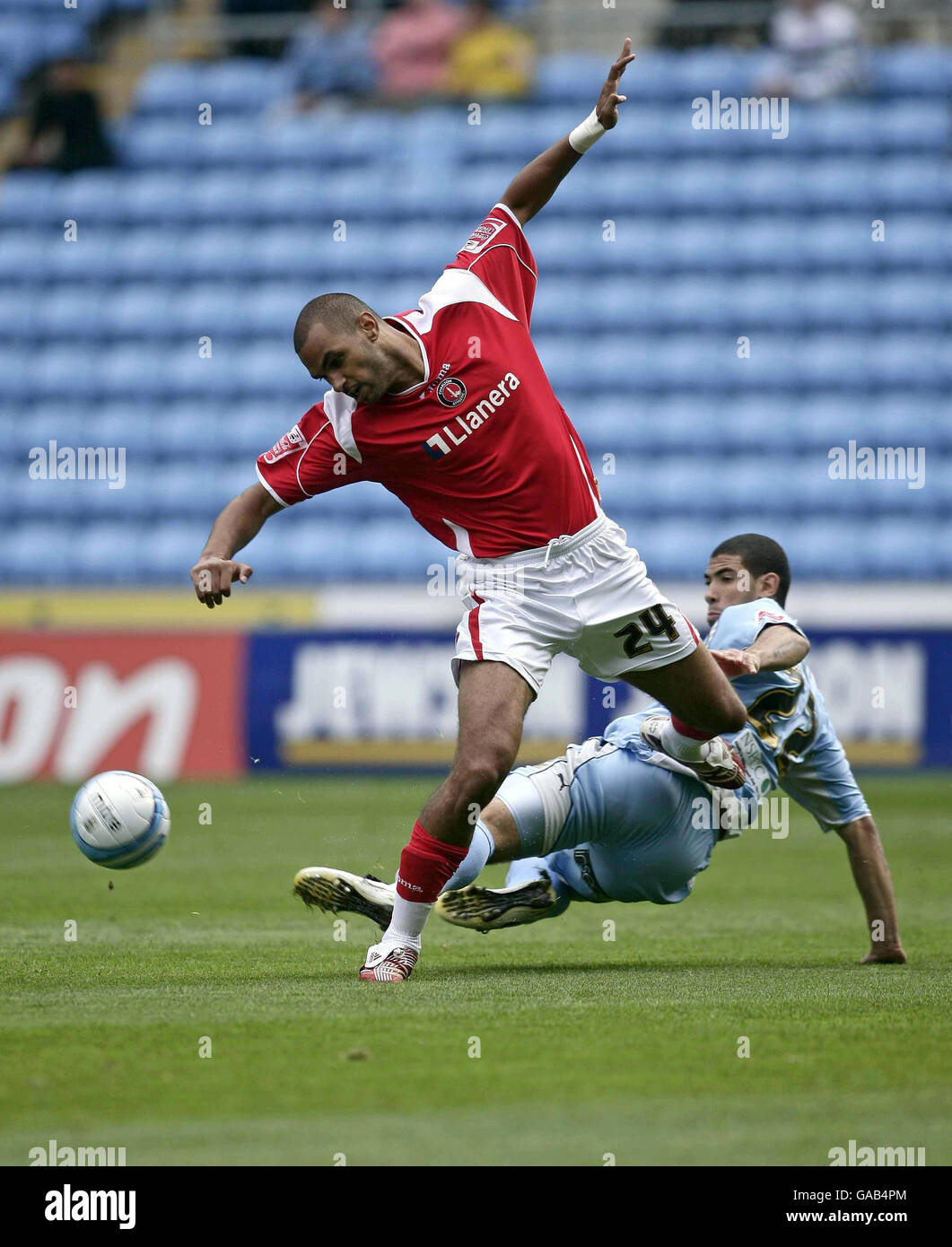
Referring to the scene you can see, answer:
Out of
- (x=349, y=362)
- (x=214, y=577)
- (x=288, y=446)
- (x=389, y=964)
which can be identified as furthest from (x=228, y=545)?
(x=389, y=964)

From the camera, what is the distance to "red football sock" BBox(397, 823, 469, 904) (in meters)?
5.24

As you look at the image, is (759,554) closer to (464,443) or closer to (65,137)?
(464,443)

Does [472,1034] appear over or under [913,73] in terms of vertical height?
under

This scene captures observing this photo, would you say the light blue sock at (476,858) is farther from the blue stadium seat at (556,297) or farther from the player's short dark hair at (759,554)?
the blue stadium seat at (556,297)

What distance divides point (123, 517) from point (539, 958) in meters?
12.0

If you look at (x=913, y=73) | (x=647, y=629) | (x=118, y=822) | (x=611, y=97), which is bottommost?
(x=118, y=822)

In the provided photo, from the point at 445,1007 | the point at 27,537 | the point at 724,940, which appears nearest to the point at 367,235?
the point at 27,537

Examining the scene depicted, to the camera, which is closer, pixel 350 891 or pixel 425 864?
pixel 425 864

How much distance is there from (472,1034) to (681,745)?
1724 mm

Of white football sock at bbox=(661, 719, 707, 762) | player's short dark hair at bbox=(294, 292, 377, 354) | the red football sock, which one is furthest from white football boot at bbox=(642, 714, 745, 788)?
player's short dark hair at bbox=(294, 292, 377, 354)

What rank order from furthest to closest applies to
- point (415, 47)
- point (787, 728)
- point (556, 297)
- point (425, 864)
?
point (415, 47), point (556, 297), point (787, 728), point (425, 864)

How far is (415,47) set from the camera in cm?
1927

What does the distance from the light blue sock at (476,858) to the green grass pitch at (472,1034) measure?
0.31 meters

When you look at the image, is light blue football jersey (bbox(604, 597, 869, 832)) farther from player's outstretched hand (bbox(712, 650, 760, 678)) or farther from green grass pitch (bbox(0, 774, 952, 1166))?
green grass pitch (bbox(0, 774, 952, 1166))
